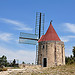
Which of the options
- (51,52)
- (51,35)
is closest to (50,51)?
(51,52)

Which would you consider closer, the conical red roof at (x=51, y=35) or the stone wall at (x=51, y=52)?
the stone wall at (x=51, y=52)

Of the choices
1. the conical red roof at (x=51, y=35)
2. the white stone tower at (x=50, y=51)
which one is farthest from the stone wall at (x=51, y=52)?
the conical red roof at (x=51, y=35)

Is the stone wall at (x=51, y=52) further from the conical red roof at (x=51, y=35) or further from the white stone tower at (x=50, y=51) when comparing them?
the conical red roof at (x=51, y=35)

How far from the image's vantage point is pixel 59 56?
92.8 feet

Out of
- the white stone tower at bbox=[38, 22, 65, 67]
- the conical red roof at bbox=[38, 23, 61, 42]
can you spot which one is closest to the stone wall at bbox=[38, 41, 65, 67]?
the white stone tower at bbox=[38, 22, 65, 67]

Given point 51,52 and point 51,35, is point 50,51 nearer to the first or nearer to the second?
point 51,52

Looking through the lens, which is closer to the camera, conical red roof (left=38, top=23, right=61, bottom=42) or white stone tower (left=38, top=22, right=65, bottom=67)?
white stone tower (left=38, top=22, right=65, bottom=67)

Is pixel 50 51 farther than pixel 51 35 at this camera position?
No

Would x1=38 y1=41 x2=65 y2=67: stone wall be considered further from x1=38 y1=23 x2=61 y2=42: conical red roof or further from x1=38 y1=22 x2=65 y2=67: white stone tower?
x1=38 y1=23 x2=61 y2=42: conical red roof

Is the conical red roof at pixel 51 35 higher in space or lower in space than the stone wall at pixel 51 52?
higher

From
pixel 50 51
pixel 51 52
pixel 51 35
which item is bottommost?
pixel 51 52

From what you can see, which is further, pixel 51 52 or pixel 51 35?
pixel 51 35

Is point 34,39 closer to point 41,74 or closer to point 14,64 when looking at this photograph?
point 14,64

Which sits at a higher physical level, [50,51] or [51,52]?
[50,51]
